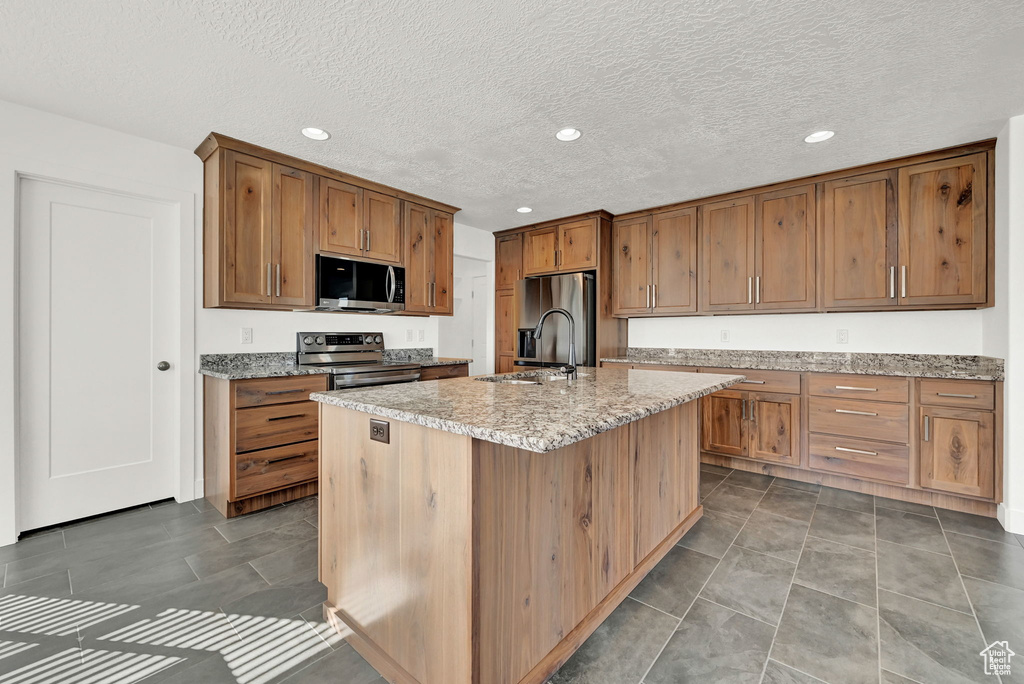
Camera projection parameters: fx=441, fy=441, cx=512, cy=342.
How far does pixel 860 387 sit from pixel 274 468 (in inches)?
157

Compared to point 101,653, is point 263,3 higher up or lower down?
higher up

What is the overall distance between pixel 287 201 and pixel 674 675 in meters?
3.44

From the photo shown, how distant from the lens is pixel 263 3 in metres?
1.66

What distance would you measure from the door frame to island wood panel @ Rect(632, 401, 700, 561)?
2917 millimetres

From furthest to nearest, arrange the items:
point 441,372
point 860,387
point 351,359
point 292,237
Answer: point 441,372 < point 351,359 < point 292,237 < point 860,387

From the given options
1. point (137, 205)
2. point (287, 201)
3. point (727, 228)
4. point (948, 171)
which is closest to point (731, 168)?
point (727, 228)

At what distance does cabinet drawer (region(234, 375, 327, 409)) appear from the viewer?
8.75ft

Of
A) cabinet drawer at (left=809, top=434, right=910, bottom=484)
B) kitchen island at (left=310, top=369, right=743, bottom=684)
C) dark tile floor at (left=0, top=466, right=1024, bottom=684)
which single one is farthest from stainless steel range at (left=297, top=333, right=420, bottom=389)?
cabinet drawer at (left=809, top=434, right=910, bottom=484)

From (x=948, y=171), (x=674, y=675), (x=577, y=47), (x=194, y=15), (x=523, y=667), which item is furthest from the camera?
(x=948, y=171)

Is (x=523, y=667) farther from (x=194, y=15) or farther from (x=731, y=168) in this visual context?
(x=731, y=168)

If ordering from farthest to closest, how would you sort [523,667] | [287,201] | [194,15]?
[287,201] < [194,15] < [523,667]

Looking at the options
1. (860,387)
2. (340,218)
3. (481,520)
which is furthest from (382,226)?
(860,387)

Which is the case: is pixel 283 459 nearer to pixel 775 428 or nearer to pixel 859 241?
pixel 775 428

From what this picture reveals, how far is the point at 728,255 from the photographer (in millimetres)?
3887
